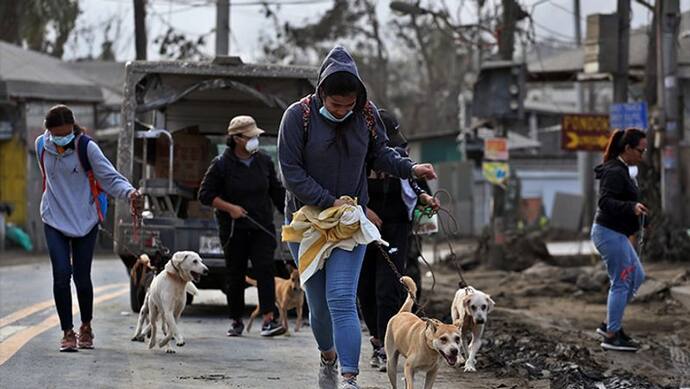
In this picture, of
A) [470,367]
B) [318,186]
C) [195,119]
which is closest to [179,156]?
[195,119]

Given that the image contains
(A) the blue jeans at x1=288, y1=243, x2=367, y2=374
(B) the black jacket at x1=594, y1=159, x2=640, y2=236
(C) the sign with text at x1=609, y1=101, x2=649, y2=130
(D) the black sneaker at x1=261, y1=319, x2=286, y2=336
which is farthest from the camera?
(C) the sign with text at x1=609, y1=101, x2=649, y2=130

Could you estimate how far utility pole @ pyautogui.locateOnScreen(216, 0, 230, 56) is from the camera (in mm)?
24875

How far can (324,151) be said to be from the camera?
7168 mm

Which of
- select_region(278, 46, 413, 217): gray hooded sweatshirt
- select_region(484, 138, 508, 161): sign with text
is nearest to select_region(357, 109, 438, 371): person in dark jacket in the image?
select_region(278, 46, 413, 217): gray hooded sweatshirt

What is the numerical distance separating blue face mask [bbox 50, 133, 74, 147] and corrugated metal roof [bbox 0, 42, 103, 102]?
22125 mm

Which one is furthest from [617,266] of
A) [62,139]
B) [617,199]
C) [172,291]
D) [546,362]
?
[62,139]

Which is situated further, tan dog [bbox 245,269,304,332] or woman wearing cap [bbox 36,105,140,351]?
tan dog [bbox 245,269,304,332]

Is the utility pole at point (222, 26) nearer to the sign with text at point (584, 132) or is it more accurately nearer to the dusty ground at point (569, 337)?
the sign with text at point (584, 132)

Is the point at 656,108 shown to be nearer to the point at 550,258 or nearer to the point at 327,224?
the point at 550,258

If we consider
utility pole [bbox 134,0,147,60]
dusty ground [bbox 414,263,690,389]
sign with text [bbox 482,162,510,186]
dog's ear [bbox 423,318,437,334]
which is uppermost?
utility pole [bbox 134,0,147,60]

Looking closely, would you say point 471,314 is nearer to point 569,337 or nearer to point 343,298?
point 343,298

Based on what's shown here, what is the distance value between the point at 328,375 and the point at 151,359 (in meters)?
2.40

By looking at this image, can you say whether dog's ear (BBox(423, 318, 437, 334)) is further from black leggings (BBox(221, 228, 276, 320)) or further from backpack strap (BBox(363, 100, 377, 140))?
black leggings (BBox(221, 228, 276, 320))

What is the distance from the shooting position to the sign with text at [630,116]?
20141mm
